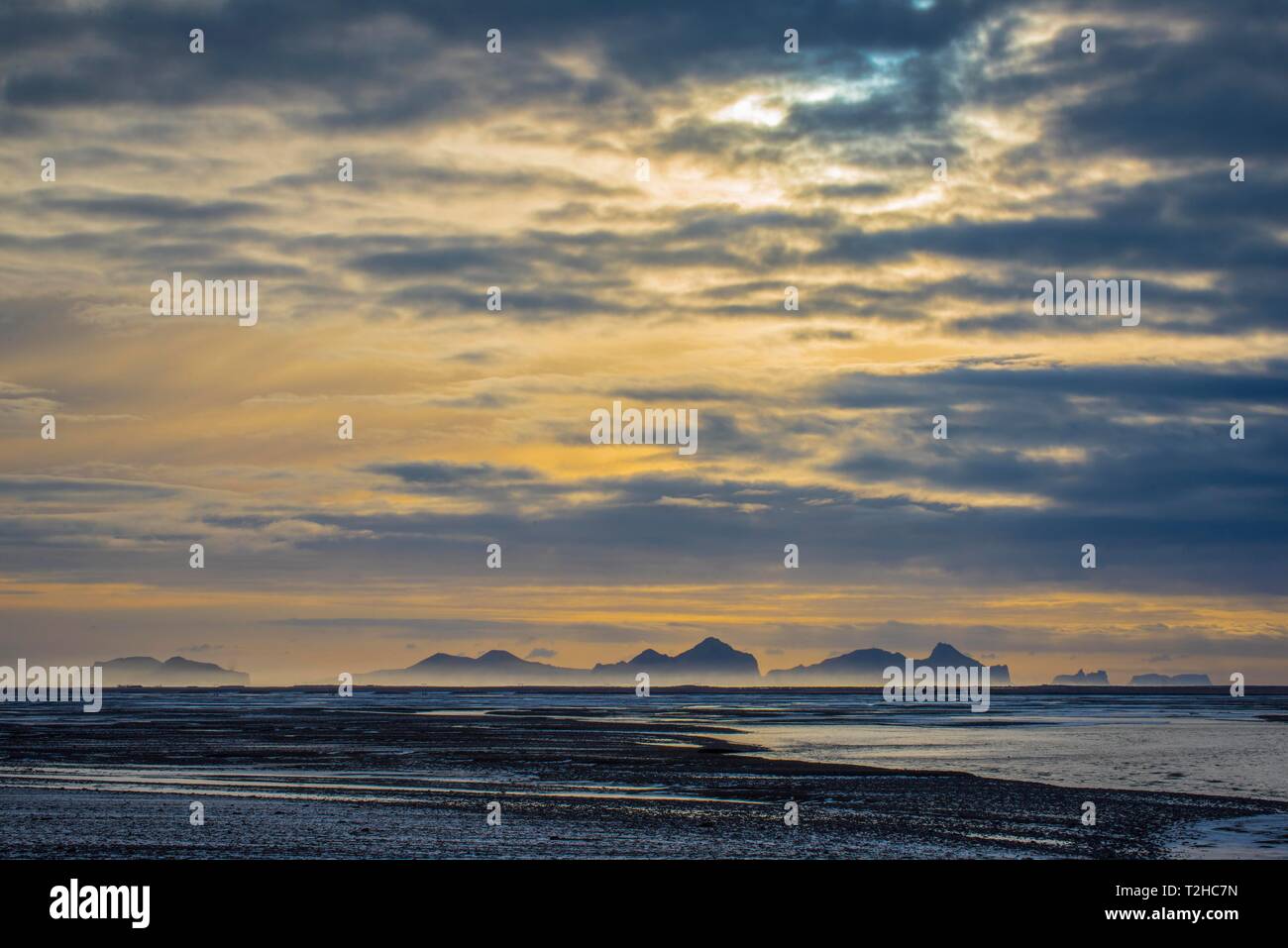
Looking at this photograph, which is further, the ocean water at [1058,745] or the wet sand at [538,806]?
the ocean water at [1058,745]

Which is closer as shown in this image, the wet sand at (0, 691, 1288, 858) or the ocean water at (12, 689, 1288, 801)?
the wet sand at (0, 691, 1288, 858)

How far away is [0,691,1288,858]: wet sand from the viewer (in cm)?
3053

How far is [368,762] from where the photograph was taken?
54406 mm

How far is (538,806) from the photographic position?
3834cm

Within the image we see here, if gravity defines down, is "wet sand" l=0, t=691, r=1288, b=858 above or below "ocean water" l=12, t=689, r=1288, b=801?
above

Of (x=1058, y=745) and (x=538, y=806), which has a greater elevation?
(x=538, y=806)

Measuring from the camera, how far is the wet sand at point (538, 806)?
3053cm

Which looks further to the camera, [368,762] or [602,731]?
[602,731]

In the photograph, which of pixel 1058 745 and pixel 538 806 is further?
pixel 1058 745

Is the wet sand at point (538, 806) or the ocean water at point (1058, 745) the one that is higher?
the wet sand at point (538, 806)
